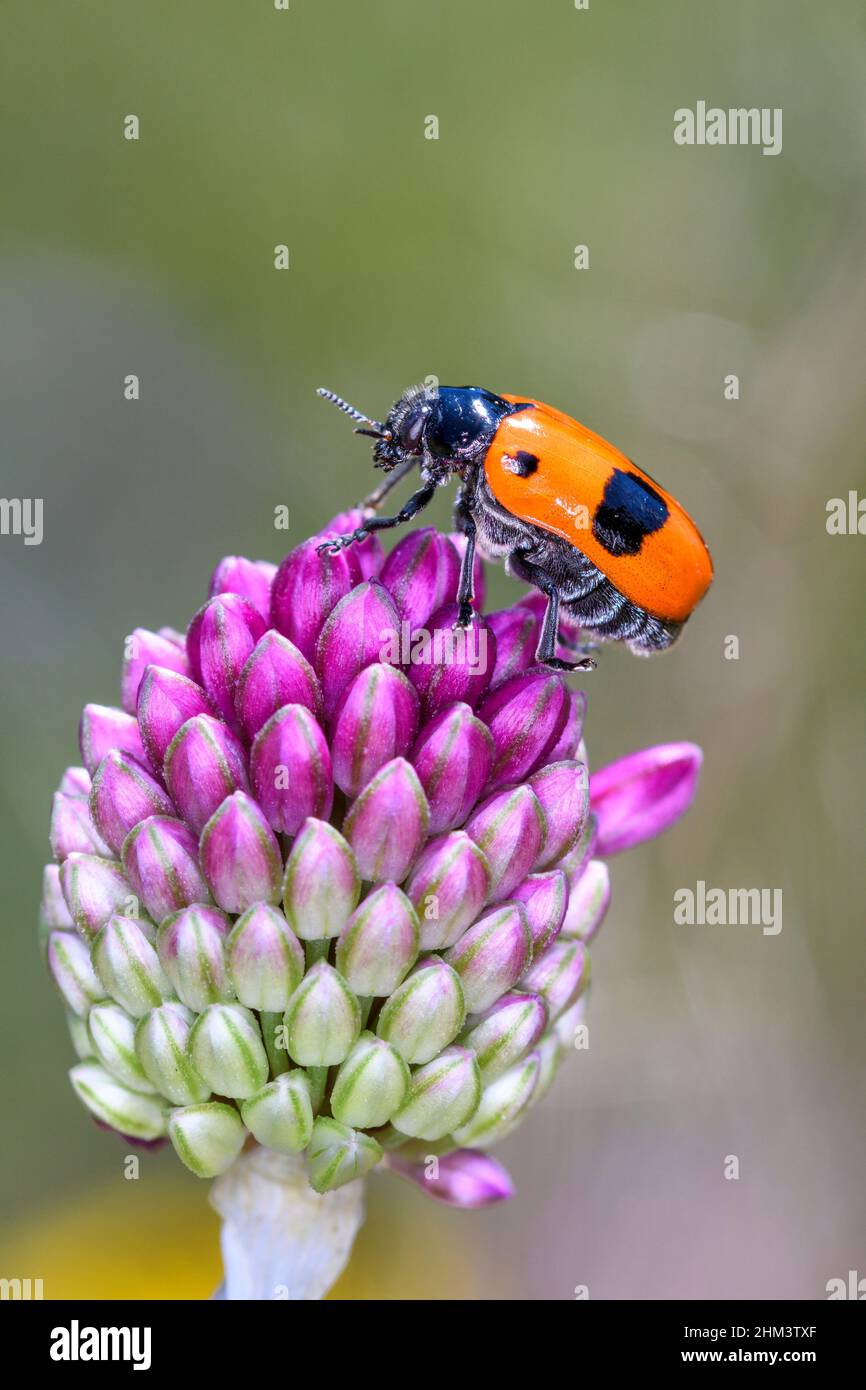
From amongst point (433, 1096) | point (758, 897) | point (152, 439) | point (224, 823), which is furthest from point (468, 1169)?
point (152, 439)

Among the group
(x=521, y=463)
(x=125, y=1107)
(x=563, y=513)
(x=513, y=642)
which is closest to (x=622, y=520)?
(x=563, y=513)

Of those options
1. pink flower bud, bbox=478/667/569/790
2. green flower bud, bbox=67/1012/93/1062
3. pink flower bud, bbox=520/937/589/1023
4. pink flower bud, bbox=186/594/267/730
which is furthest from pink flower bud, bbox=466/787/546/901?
green flower bud, bbox=67/1012/93/1062

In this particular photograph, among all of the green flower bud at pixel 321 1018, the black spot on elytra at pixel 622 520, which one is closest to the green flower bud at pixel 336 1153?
the green flower bud at pixel 321 1018

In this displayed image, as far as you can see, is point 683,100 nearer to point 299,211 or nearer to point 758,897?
point 299,211

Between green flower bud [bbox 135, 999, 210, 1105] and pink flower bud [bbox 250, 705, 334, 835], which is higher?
pink flower bud [bbox 250, 705, 334, 835]

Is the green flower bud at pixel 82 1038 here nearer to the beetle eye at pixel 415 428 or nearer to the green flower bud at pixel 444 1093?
the green flower bud at pixel 444 1093

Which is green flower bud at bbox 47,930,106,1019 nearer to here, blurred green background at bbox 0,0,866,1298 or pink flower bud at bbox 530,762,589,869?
pink flower bud at bbox 530,762,589,869

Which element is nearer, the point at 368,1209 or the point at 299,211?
the point at 368,1209
